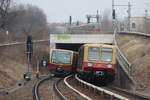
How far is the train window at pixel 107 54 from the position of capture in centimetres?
4156

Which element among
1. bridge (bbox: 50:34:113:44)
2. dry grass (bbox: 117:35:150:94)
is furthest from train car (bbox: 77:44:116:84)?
bridge (bbox: 50:34:113:44)

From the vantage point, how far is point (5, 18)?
10169cm

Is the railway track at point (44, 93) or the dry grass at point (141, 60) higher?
the dry grass at point (141, 60)

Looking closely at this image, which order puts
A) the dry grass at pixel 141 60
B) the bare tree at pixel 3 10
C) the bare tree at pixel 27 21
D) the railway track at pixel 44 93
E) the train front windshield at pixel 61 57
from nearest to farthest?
1. the railway track at pixel 44 93
2. the dry grass at pixel 141 60
3. the train front windshield at pixel 61 57
4. the bare tree at pixel 3 10
5. the bare tree at pixel 27 21

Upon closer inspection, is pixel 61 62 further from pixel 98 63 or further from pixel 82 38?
pixel 98 63

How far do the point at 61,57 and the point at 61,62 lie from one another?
1.76 ft

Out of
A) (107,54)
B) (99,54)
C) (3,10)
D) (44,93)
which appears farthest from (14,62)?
(44,93)

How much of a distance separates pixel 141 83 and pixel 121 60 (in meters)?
6.99

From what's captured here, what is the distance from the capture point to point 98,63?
4106 centimetres

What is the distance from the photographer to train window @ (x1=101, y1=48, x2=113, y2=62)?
4156 cm

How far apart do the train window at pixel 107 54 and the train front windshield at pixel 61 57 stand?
1732 centimetres

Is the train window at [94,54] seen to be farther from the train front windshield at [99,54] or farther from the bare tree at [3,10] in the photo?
the bare tree at [3,10]

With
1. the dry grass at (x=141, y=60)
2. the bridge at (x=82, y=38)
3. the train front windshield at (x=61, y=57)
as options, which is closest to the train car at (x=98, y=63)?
the dry grass at (x=141, y=60)

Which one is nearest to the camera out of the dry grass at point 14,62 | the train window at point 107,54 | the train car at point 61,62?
the train window at point 107,54
